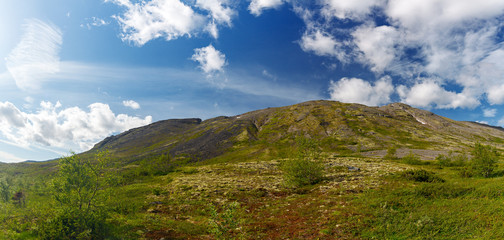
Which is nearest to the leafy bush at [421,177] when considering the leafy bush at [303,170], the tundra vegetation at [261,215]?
the tundra vegetation at [261,215]

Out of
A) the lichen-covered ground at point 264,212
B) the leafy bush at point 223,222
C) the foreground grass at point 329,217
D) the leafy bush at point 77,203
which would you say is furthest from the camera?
the lichen-covered ground at point 264,212

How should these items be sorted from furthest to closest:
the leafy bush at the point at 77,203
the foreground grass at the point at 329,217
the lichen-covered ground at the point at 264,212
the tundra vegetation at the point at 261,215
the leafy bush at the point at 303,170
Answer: the leafy bush at the point at 303,170, the lichen-covered ground at the point at 264,212, the leafy bush at the point at 77,203, the tundra vegetation at the point at 261,215, the foreground grass at the point at 329,217

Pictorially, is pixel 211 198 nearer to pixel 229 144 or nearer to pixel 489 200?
pixel 489 200

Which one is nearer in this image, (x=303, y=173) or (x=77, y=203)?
(x=77, y=203)

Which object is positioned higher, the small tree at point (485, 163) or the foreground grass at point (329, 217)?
the small tree at point (485, 163)

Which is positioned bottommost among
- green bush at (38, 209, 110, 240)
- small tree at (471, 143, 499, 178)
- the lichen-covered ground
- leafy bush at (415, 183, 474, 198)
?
the lichen-covered ground

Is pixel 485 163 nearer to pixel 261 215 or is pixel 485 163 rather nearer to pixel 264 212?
pixel 264 212

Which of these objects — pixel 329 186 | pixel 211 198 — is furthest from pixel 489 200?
pixel 211 198

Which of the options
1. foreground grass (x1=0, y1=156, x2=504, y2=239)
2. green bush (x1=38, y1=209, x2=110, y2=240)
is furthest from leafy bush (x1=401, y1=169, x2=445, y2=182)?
green bush (x1=38, y1=209, x2=110, y2=240)

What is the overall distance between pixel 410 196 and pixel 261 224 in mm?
19121

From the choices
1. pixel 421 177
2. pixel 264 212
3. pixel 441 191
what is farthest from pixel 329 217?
pixel 421 177

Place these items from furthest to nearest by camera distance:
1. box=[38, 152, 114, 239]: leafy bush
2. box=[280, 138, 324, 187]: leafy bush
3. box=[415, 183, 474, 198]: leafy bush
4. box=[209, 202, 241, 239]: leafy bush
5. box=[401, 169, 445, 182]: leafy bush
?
box=[280, 138, 324, 187]: leafy bush → box=[401, 169, 445, 182]: leafy bush → box=[415, 183, 474, 198]: leafy bush → box=[38, 152, 114, 239]: leafy bush → box=[209, 202, 241, 239]: leafy bush

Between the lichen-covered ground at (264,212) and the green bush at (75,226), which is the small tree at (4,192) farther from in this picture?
the green bush at (75,226)

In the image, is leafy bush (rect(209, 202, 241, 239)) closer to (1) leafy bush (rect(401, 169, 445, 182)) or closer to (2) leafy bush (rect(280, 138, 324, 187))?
(2) leafy bush (rect(280, 138, 324, 187))
